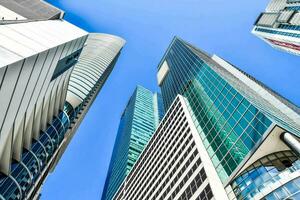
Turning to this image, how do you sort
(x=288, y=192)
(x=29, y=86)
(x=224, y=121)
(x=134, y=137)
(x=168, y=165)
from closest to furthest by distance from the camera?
(x=29, y=86) → (x=288, y=192) → (x=224, y=121) → (x=168, y=165) → (x=134, y=137)

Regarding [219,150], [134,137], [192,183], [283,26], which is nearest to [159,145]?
[192,183]

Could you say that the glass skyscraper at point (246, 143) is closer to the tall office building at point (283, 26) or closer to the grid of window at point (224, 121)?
the grid of window at point (224, 121)

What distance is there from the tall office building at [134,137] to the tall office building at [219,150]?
27.8m

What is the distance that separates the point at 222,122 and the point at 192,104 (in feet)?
67.5

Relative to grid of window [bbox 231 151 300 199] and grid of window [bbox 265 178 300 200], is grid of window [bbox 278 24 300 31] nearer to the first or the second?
grid of window [bbox 231 151 300 199]

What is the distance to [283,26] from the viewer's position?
142 meters

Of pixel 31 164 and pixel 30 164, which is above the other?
pixel 30 164

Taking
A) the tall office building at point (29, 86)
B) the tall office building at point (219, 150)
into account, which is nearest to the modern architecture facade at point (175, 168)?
the tall office building at point (219, 150)

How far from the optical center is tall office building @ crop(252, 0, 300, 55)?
12512 cm

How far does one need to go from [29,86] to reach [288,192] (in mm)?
23390

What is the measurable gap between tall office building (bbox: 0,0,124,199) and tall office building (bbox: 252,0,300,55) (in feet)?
335

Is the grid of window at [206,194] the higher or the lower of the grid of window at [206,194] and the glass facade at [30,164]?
the higher

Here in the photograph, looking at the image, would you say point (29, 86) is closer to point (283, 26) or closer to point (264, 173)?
point (264, 173)

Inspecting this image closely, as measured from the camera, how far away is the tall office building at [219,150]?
33.5 metres
